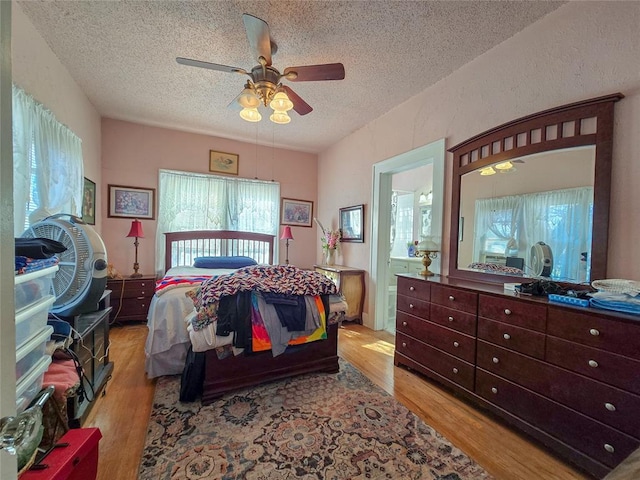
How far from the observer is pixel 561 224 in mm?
1959

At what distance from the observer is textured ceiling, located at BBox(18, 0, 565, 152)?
1.97 meters

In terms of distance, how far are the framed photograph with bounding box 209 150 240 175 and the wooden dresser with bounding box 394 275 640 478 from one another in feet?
12.2

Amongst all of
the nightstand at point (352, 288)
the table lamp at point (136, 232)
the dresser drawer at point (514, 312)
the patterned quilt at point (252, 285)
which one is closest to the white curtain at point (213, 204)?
the table lamp at point (136, 232)

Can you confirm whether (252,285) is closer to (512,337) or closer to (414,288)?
(414,288)

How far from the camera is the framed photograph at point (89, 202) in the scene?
10.8 ft

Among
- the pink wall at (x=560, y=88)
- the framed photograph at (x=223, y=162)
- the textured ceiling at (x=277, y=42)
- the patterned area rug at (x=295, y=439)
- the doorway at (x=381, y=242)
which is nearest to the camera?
the patterned area rug at (x=295, y=439)

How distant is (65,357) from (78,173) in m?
2.06

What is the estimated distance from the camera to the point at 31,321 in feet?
3.70

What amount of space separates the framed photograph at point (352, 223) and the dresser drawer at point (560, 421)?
2503mm

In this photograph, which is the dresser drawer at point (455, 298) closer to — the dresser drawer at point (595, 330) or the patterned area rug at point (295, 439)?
the dresser drawer at point (595, 330)

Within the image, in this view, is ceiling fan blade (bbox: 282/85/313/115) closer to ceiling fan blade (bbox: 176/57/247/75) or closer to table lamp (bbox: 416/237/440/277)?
ceiling fan blade (bbox: 176/57/247/75)

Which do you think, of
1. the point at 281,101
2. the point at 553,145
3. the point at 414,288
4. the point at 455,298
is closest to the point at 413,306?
the point at 414,288

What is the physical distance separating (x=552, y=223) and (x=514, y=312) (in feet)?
2.46

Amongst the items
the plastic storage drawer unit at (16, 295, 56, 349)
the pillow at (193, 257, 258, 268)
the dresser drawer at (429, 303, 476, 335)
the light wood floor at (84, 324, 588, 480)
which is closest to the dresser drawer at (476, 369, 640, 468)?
the light wood floor at (84, 324, 588, 480)
